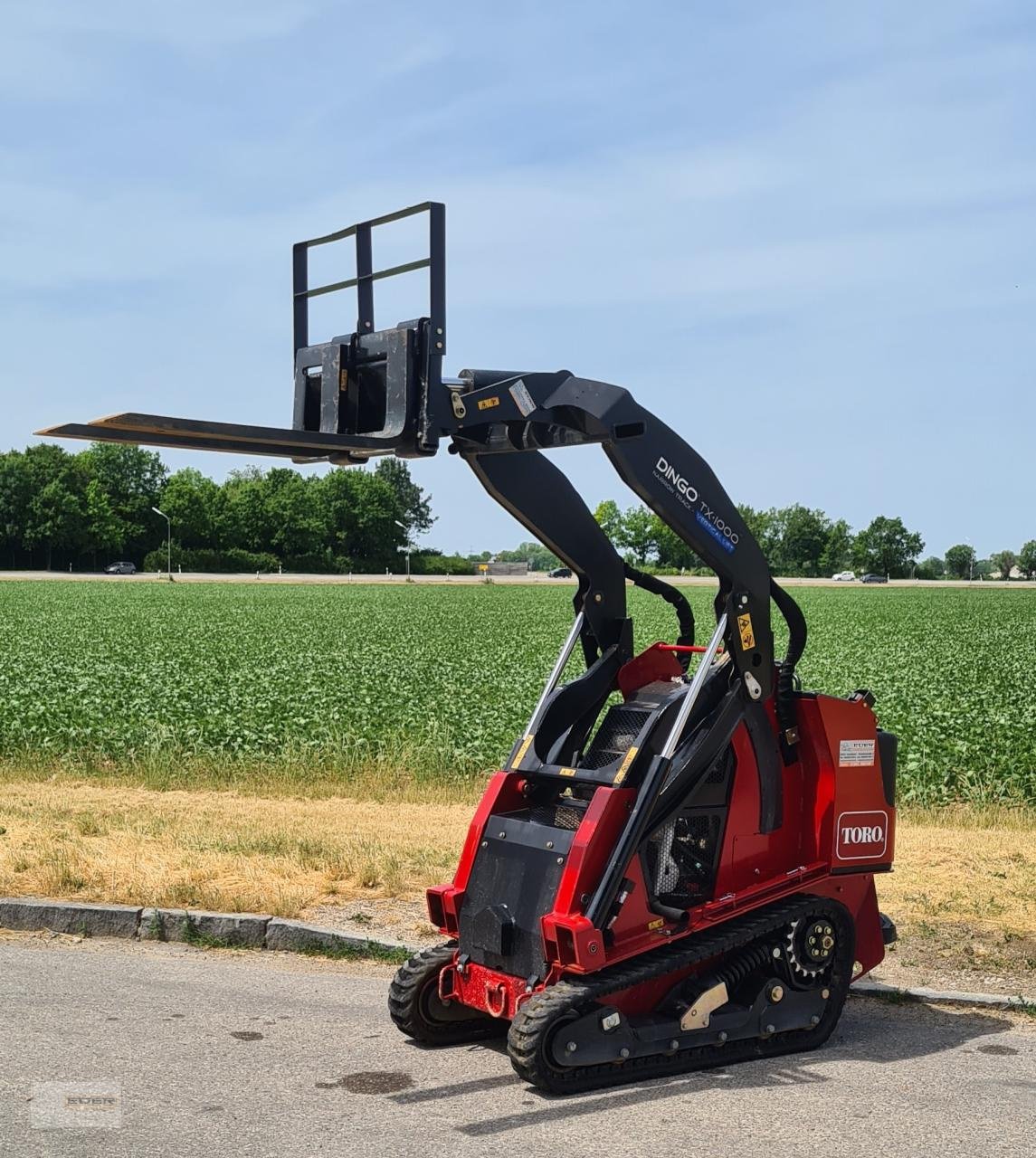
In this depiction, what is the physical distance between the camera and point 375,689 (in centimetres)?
1909

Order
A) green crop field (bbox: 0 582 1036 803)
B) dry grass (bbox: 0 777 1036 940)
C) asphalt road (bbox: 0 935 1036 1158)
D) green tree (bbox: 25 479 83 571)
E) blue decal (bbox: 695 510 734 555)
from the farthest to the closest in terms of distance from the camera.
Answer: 1. green tree (bbox: 25 479 83 571)
2. green crop field (bbox: 0 582 1036 803)
3. dry grass (bbox: 0 777 1036 940)
4. blue decal (bbox: 695 510 734 555)
5. asphalt road (bbox: 0 935 1036 1158)

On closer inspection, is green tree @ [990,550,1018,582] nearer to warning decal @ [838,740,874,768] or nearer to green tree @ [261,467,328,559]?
green tree @ [261,467,328,559]

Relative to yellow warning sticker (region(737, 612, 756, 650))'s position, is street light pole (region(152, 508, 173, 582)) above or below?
above

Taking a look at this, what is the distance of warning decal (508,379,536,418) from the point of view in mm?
5754

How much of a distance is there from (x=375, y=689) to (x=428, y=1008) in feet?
42.9

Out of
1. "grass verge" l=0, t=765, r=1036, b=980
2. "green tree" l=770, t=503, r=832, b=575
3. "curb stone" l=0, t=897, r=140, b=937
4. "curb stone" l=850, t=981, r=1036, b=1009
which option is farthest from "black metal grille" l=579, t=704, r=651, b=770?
"green tree" l=770, t=503, r=832, b=575

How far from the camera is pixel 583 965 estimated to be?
18.0ft

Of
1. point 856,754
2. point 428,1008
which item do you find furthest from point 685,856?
point 428,1008

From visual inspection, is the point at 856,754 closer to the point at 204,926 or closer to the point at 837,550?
the point at 204,926

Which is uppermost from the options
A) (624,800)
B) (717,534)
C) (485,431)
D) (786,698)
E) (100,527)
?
(100,527)

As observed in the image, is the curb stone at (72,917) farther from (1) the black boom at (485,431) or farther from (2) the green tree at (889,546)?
(2) the green tree at (889,546)

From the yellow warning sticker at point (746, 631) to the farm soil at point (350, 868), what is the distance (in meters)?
2.14

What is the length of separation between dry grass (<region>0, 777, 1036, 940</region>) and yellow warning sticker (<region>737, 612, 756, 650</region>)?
8.64ft

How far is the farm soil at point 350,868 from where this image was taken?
25.3ft
